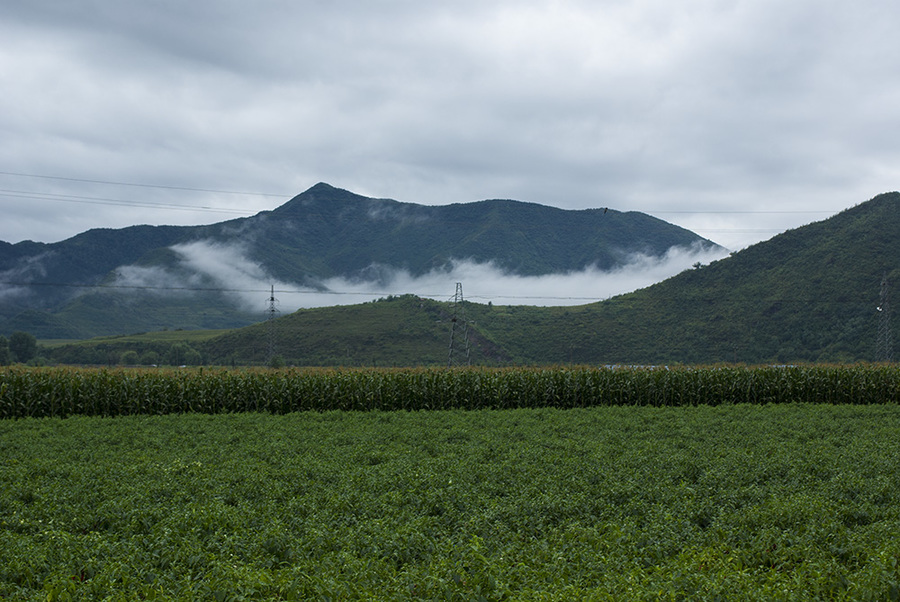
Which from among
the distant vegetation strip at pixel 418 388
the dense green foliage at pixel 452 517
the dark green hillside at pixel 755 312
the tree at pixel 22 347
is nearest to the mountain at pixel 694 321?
the dark green hillside at pixel 755 312

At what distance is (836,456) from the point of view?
14.1m

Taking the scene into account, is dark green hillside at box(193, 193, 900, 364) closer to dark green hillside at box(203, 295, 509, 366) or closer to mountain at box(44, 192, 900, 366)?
mountain at box(44, 192, 900, 366)

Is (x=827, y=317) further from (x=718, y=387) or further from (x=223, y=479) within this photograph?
(x=223, y=479)

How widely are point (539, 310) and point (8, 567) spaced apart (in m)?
96.4

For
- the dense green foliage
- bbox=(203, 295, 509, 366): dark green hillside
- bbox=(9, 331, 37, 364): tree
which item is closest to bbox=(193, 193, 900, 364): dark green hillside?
bbox=(203, 295, 509, 366): dark green hillside

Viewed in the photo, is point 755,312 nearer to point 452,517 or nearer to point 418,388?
point 418,388

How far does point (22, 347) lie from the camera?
114500mm

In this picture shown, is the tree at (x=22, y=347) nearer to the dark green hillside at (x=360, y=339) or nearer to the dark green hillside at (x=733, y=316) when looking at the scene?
the dark green hillside at (x=360, y=339)

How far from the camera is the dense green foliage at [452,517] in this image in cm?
705

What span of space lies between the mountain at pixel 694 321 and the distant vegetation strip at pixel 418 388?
42956 mm

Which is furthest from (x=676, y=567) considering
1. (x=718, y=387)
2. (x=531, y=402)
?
(x=718, y=387)

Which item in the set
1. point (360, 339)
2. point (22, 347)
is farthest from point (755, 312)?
point (22, 347)

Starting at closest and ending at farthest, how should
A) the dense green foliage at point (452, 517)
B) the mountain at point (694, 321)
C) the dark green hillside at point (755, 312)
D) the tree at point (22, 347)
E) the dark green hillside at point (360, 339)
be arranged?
the dense green foliage at point (452, 517)
the dark green hillside at point (755, 312)
the mountain at point (694, 321)
the dark green hillside at point (360, 339)
the tree at point (22, 347)

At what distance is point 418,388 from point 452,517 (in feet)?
61.5
